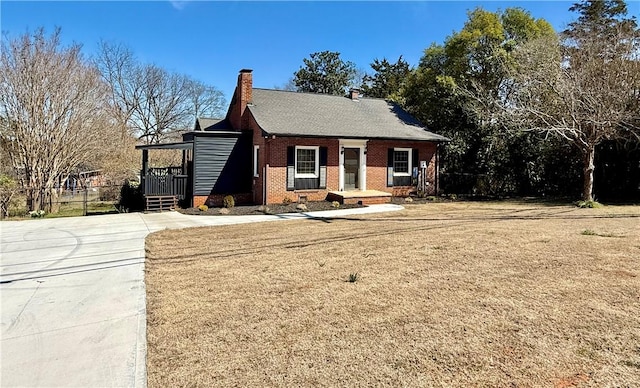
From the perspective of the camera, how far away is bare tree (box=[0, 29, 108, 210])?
13.9m

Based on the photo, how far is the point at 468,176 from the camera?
20000 millimetres

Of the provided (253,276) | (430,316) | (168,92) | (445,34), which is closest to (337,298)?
(430,316)

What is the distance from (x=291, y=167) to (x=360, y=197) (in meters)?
3.01

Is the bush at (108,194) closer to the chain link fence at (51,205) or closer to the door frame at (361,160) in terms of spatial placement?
the chain link fence at (51,205)

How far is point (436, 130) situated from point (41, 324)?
20218 mm

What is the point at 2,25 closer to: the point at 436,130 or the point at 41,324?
the point at 41,324

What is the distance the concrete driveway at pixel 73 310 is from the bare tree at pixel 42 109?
7.10m

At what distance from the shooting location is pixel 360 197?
1524 cm

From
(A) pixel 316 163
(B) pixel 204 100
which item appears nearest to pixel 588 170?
(A) pixel 316 163

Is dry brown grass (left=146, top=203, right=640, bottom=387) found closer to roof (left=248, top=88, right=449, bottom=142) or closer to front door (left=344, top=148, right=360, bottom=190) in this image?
roof (left=248, top=88, right=449, bottom=142)

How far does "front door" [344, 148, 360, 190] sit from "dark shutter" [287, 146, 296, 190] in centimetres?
247

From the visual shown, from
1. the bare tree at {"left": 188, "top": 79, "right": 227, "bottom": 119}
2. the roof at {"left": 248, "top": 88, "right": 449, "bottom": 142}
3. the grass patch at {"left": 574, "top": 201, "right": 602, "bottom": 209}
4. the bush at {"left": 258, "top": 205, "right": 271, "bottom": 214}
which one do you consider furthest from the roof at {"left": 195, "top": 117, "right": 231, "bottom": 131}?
the bare tree at {"left": 188, "top": 79, "right": 227, "bottom": 119}

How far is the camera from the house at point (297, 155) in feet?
47.7

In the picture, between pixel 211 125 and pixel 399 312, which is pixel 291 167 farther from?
pixel 399 312
